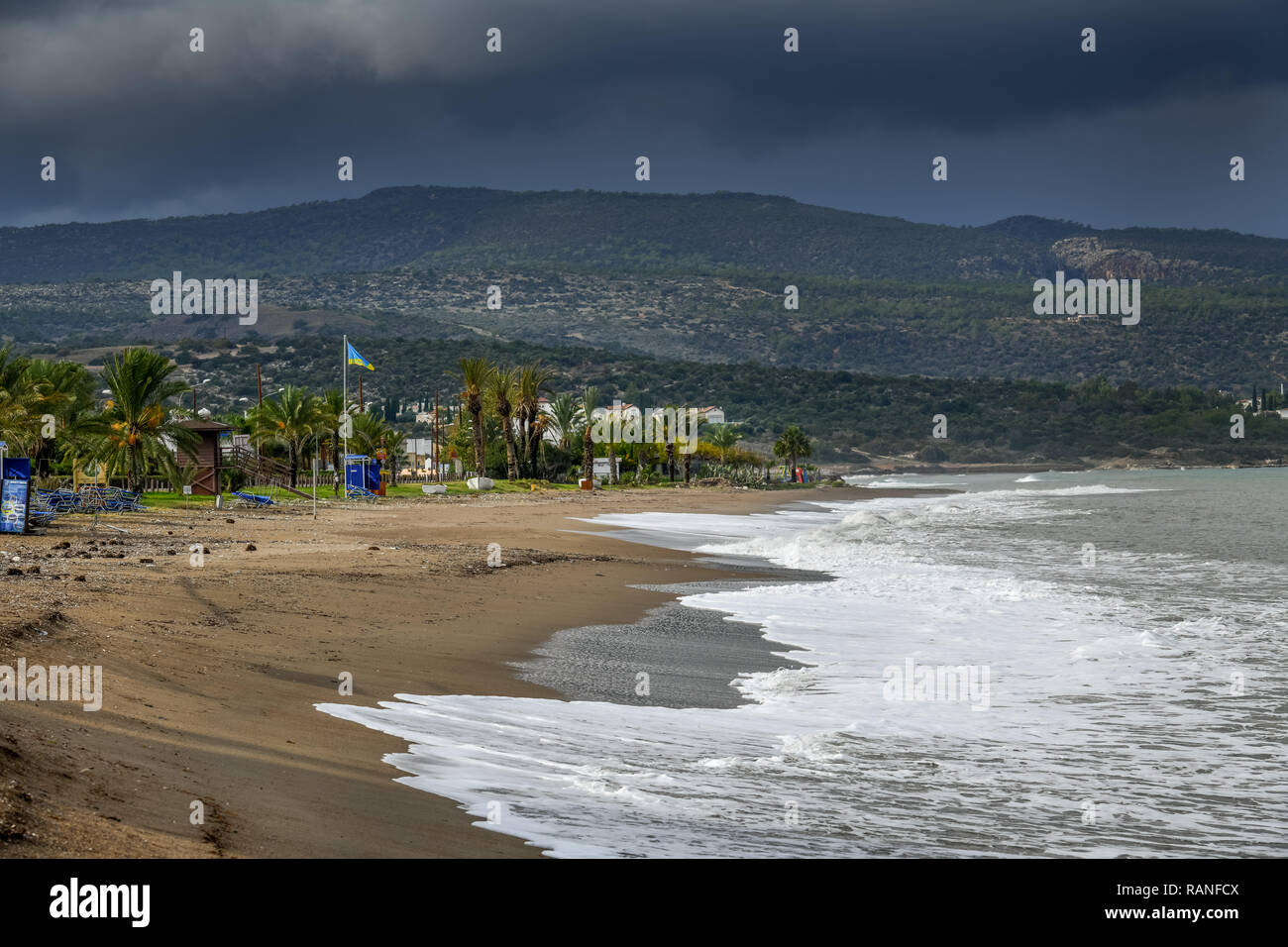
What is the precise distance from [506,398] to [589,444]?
7999mm

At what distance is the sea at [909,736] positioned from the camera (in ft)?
21.9

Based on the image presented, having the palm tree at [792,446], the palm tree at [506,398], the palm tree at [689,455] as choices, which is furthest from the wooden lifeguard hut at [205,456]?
the palm tree at [792,446]

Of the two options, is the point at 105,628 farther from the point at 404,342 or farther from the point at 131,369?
the point at 404,342

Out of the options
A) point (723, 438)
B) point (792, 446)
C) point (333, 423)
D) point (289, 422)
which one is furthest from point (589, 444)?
point (792, 446)

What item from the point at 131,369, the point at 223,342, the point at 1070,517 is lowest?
the point at 1070,517

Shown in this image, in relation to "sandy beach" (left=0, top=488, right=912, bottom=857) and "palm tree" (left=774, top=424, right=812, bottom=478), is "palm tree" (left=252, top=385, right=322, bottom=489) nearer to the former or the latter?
"sandy beach" (left=0, top=488, right=912, bottom=857)

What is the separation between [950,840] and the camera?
6578 mm

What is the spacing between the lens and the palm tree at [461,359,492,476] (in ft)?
225

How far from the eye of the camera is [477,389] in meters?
69.1

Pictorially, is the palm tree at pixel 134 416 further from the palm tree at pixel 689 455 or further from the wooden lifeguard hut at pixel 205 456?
the palm tree at pixel 689 455

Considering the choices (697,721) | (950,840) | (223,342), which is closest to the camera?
(950,840)

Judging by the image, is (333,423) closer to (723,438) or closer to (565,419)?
(565,419)
